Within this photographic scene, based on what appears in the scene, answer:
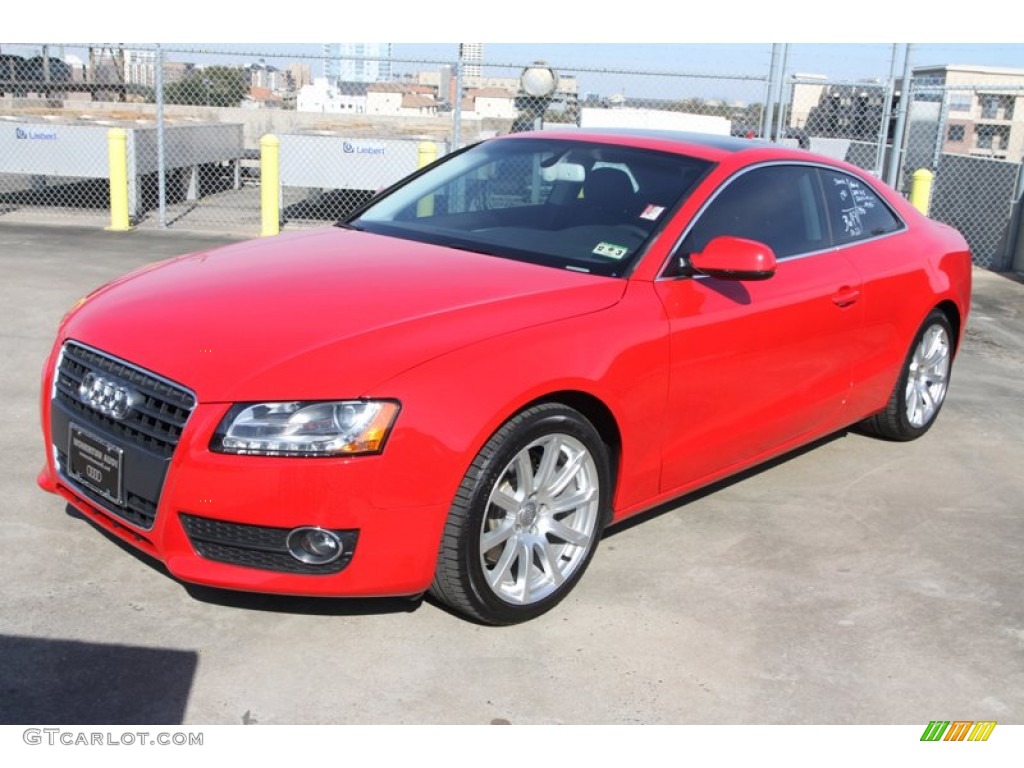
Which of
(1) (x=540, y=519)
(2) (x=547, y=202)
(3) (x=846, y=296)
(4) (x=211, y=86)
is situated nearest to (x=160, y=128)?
(4) (x=211, y=86)

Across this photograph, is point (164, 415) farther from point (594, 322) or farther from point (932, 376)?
point (932, 376)

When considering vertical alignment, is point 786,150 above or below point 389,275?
above

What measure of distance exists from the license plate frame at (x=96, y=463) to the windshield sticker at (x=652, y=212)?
83.6 inches

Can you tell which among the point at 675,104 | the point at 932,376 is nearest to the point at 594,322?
the point at 932,376

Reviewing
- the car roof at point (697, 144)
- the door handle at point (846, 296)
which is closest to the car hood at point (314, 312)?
the car roof at point (697, 144)

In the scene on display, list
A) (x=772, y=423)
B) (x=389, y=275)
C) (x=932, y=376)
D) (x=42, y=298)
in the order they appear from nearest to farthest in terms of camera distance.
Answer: (x=389, y=275)
(x=772, y=423)
(x=932, y=376)
(x=42, y=298)

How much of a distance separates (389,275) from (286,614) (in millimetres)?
1222

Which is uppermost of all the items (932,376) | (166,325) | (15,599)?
(166,325)

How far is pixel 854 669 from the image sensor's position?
358 cm

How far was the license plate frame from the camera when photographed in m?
3.52

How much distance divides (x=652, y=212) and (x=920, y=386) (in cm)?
238

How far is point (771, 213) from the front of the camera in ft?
15.8

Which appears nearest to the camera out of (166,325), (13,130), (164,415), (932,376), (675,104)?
(164,415)

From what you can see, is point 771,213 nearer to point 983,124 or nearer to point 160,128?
point 160,128
